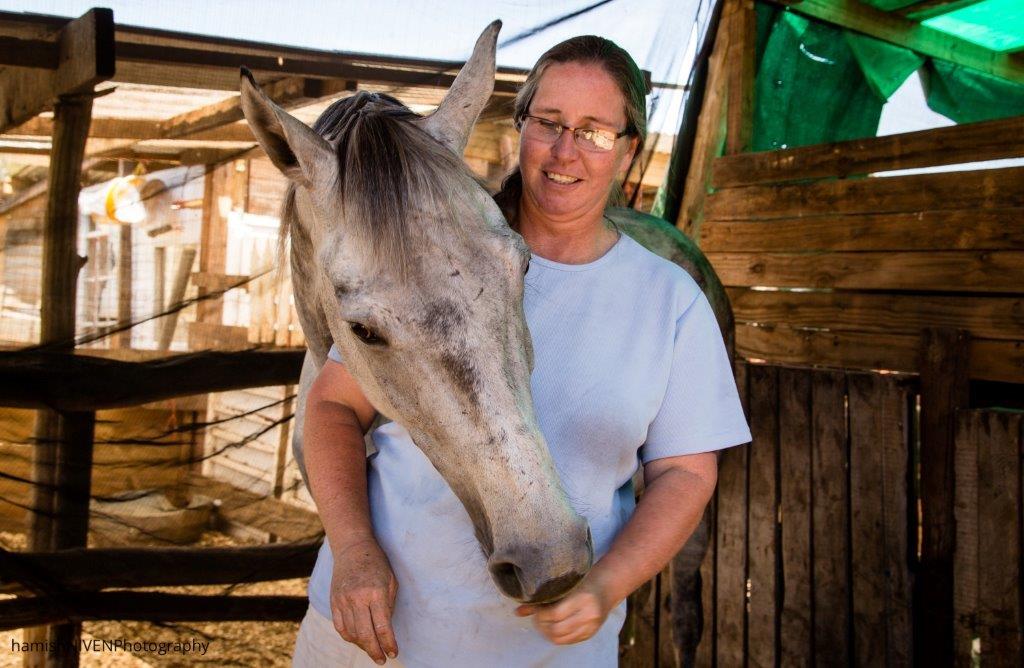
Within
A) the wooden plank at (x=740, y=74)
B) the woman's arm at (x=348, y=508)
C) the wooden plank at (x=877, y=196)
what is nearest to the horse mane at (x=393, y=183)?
the woman's arm at (x=348, y=508)

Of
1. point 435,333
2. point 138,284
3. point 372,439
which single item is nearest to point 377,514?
point 372,439

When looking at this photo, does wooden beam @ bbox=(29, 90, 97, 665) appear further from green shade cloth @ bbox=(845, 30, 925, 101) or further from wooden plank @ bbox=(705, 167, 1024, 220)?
green shade cloth @ bbox=(845, 30, 925, 101)

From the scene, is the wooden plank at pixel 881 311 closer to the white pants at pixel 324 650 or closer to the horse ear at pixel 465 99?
the horse ear at pixel 465 99

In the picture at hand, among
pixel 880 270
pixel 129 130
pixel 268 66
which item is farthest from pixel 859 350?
pixel 129 130

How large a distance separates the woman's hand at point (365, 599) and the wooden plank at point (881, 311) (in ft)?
8.94

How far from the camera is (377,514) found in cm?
139

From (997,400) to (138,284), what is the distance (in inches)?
128

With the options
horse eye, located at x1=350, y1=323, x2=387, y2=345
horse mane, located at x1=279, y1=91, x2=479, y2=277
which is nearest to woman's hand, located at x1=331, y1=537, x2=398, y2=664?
horse eye, located at x1=350, y1=323, x2=387, y2=345

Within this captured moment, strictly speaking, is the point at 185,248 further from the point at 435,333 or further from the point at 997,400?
the point at 997,400

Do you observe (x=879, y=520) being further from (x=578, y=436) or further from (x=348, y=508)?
(x=348, y=508)

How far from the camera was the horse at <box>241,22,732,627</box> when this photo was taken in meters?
1.08

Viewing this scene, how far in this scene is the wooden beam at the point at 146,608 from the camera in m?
2.51

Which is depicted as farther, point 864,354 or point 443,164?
point 864,354

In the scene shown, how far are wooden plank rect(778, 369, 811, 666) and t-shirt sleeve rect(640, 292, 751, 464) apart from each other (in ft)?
6.17
